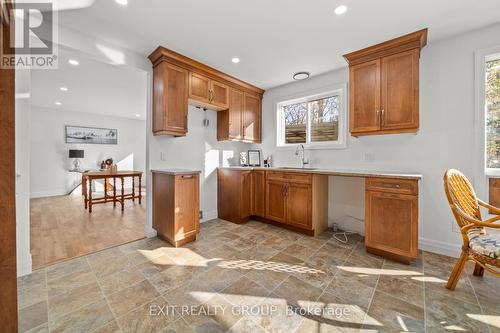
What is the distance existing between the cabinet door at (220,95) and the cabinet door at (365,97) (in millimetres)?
1904

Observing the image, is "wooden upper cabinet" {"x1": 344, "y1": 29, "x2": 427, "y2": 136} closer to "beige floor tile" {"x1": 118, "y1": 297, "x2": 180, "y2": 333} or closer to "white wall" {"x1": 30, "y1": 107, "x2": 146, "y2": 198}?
"beige floor tile" {"x1": 118, "y1": 297, "x2": 180, "y2": 333}

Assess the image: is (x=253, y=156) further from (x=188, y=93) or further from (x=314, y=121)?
(x=188, y=93)

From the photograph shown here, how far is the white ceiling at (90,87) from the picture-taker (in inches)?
133

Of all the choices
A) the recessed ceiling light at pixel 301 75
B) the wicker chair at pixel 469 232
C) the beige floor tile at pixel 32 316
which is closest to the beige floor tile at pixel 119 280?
the beige floor tile at pixel 32 316

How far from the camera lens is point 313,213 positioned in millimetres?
2891

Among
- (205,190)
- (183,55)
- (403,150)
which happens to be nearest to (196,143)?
(205,190)

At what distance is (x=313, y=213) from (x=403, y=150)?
1399 millimetres

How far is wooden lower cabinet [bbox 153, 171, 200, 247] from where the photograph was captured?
259 cm

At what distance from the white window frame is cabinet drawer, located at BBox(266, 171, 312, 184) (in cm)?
74

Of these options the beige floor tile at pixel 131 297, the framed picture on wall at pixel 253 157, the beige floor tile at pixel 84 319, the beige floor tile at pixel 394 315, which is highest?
the framed picture on wall at pixel 253 157

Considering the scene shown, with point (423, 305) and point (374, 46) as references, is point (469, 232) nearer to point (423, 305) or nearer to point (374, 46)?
point (423, 305)

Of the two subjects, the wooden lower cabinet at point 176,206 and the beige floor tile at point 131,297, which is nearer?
the beige floor tile at point 131,297

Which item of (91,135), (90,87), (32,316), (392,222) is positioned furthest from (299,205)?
(91,135)

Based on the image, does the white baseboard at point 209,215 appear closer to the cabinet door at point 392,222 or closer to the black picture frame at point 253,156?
the black picture frame at point 253,156
